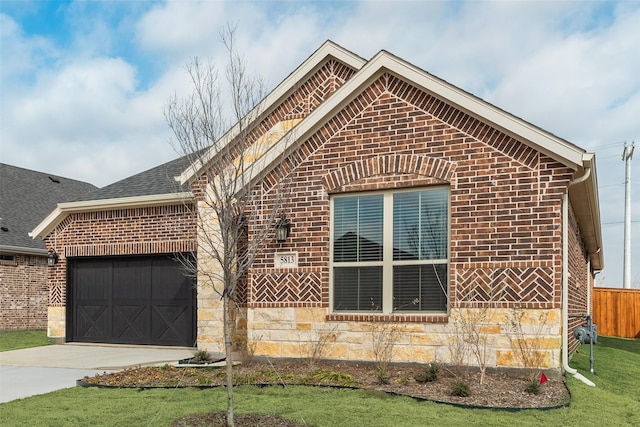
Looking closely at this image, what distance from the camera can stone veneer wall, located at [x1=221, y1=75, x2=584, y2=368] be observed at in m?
8.09

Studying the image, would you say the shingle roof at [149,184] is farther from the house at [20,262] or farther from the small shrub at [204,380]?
the small shrub at [204,380]

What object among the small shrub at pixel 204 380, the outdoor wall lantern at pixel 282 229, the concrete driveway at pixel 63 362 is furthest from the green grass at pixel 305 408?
the outdoor wall lantern at pixel 282 229

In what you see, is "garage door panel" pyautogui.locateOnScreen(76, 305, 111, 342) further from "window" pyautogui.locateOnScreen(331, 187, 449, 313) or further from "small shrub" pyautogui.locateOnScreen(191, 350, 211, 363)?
"window" pyautogui.locateOnScreen(331, 187, 449, 313)

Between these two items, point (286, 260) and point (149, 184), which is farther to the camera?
point (149, 184)

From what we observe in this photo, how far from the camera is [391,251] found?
9047 millimetres

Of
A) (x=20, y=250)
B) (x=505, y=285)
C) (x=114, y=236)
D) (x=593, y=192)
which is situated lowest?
(x=505, y=285)

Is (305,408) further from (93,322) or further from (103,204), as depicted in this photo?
(93,322)

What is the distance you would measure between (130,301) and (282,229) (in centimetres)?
671

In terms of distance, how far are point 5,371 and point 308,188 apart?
21.4 ft

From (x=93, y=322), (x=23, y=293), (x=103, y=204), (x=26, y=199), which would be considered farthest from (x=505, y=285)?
(x=26, y=199)

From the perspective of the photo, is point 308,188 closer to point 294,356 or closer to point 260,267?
point 260,267

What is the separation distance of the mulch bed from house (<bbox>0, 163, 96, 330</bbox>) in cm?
1290

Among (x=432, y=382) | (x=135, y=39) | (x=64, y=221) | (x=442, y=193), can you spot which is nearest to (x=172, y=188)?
(x=64, y=221)

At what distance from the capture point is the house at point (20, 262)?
1964 centimetres
